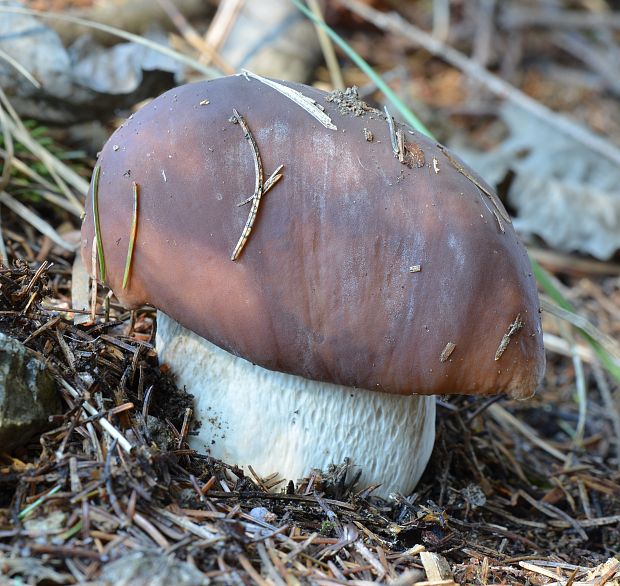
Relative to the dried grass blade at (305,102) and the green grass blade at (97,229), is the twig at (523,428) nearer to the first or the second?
the dried grass blade at (305,102)

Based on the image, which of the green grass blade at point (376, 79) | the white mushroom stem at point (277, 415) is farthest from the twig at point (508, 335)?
the green grass blade at point (376, 79)

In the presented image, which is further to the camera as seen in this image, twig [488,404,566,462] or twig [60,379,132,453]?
twig [488,404,566,462]

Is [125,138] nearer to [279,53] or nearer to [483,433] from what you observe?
[483,433]

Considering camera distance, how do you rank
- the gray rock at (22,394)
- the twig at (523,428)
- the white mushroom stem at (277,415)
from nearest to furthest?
the gray rock at (22,394), the white mushroom stem at (277,415), the twig at (523,428)

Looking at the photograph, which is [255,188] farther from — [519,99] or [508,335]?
[519,99]

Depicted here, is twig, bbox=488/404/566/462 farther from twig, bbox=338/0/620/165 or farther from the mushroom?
twig, bbox=338/0/620/165

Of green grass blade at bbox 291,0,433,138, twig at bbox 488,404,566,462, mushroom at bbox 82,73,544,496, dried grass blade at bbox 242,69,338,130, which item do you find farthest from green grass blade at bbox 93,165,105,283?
twig at bbox 488,404,566,462
